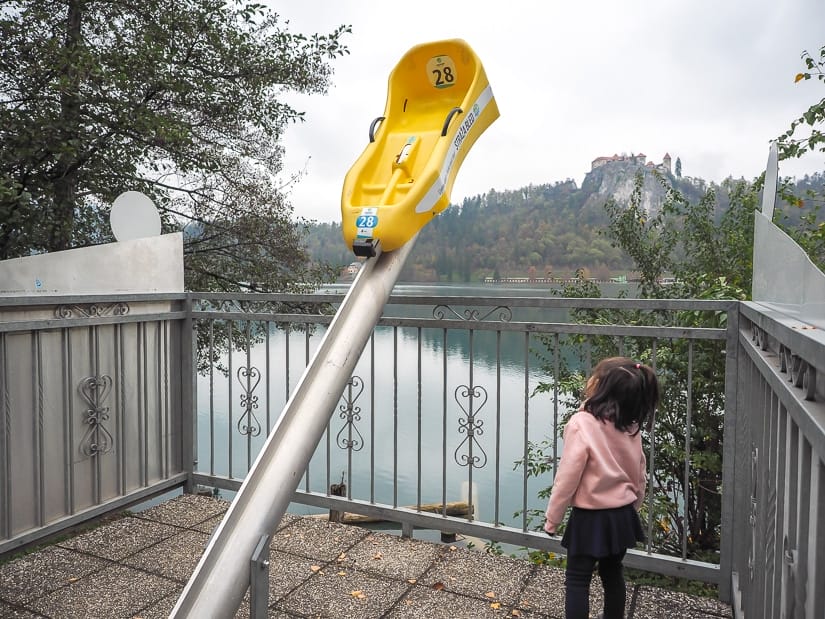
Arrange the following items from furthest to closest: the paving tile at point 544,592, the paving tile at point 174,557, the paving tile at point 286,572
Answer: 1. the paving tile at point 174,557
2. the paving tile at point 286,572
3. the paving tile at point 544,592

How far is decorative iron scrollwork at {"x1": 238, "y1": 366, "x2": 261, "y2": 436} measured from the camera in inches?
147

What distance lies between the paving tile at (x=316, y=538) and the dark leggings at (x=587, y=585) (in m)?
1.39

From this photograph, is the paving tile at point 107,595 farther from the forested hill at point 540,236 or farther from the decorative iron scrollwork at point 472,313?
the forested hill at point 540,236

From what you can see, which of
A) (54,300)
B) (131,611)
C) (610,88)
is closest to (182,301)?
(54,300)

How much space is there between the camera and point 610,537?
2.10 m

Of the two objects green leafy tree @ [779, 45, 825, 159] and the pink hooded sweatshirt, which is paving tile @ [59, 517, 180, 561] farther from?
green leafy tree @ [779, 45, 825, 159]

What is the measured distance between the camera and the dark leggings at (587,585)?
6.97 ft

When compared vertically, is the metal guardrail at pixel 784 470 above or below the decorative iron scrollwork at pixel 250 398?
above

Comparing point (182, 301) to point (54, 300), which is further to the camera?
point (182, 301)

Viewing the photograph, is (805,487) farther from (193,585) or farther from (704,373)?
(704,373)

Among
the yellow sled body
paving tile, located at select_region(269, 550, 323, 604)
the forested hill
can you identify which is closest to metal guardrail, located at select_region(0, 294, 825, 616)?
paving tile, located at select_region(269, 550, 323, 604)

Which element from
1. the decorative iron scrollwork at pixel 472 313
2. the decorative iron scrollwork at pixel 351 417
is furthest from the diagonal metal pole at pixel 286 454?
the decorative iron scrollwork at pixel 351 417

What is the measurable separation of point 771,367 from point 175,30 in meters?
8.05

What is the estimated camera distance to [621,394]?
206 centimetres
